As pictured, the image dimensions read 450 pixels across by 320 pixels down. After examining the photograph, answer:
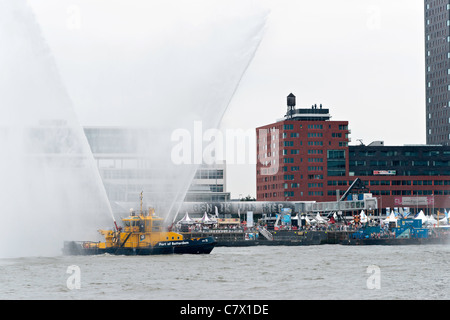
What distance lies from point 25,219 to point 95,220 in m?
8.04

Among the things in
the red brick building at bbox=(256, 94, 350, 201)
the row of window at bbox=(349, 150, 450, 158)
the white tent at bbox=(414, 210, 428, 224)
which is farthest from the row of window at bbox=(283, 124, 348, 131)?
the white tent at bbox=(414, 210, 428, 224)

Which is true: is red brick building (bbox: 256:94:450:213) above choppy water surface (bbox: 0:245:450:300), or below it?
above

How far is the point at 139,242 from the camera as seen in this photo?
70438mm

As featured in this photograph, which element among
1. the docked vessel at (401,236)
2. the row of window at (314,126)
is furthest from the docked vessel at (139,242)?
the row of window at (314,126)

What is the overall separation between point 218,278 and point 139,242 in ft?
66.8

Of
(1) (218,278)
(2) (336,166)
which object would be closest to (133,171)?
(1) (218,278)

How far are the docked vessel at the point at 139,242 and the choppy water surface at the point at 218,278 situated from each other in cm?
132

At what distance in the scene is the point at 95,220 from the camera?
74.1 m

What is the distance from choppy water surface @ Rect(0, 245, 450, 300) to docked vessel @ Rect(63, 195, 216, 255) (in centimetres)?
132

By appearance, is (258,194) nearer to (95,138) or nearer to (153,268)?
(95,138)

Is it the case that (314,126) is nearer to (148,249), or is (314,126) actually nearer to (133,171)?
(133,171)

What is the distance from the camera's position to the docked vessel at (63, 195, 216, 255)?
70.3 metres

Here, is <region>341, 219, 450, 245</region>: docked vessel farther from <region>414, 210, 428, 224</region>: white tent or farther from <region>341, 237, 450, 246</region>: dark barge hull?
<region>414, 210, 428, 224</region>: white tent

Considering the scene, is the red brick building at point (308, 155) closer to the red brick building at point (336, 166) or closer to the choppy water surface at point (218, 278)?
the red brick building at point (336, 166)
